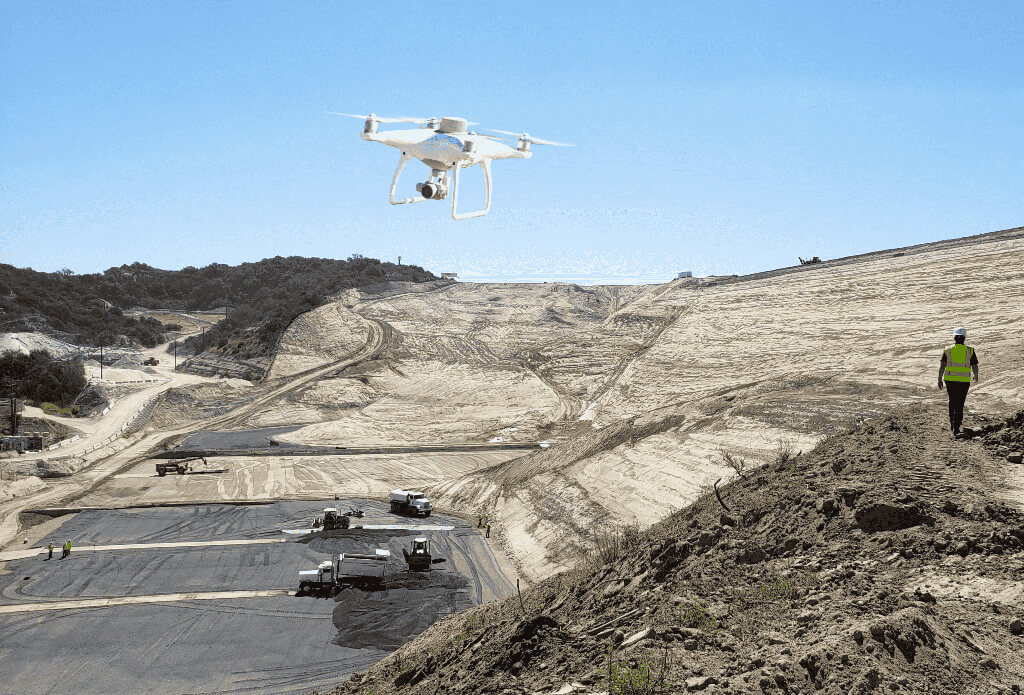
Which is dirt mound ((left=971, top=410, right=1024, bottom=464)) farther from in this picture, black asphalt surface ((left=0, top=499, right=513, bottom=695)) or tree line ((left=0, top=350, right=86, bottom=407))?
tree line ((left=0, top=350, right=86, bottom=407))

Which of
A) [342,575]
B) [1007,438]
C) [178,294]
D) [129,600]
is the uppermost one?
[178,294]

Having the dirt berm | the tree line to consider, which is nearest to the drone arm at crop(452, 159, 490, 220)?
the dirt berm

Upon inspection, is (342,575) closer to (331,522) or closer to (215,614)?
(215,614)

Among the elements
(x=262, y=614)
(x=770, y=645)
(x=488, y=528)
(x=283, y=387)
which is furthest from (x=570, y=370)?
(x=770, y=645)

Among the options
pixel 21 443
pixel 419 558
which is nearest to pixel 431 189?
pixel 419 558

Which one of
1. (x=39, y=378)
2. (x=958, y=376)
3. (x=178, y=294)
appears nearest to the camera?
(x=958, y=376)

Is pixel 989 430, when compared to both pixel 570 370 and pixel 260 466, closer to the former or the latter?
pixel 260 466

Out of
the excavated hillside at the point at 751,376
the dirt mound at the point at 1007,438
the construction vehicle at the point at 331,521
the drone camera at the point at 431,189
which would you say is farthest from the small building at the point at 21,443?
the dirt mound at the point at 1007,438
